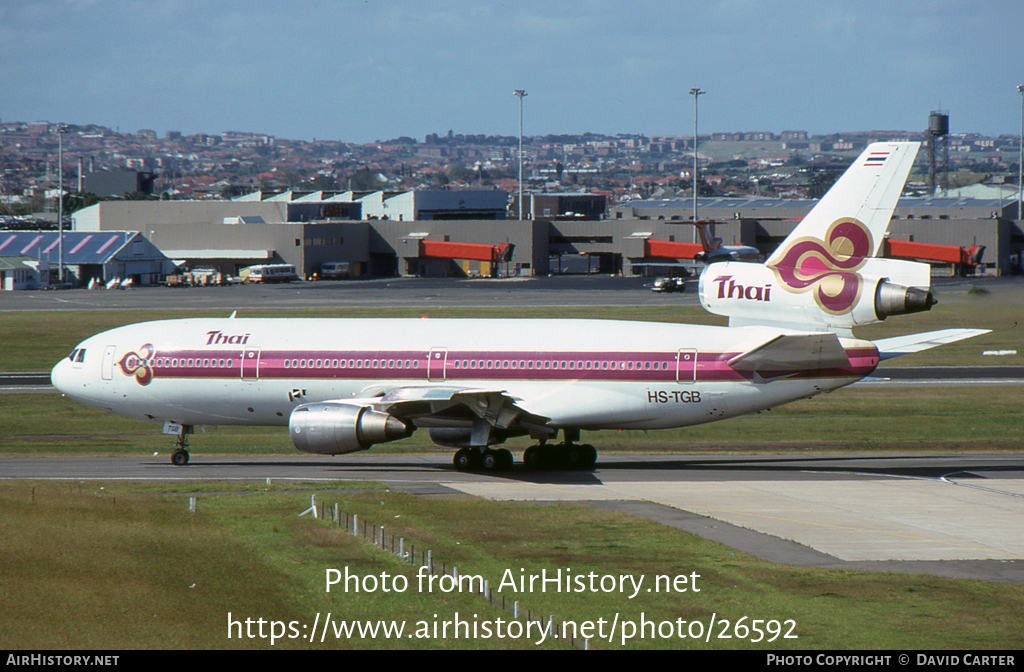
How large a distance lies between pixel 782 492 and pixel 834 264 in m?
8.11

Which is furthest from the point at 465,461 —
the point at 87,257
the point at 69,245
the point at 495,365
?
the point at 69,245

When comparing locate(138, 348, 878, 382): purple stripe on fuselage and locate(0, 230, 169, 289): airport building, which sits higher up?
locate(0, 230, 169, 289): airport building

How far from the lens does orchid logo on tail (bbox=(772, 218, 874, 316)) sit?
3772 centimetres

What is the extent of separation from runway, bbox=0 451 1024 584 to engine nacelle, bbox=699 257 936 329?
5798 mm

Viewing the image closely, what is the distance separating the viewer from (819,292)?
38250mm

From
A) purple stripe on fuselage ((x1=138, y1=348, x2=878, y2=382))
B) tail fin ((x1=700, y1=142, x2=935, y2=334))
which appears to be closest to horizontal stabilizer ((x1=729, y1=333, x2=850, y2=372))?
purple stripe on fuselage ((x1=138, y1=348, x2=878, y2=382))

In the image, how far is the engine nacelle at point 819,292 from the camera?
36.6 meters

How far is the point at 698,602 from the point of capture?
22.5 m

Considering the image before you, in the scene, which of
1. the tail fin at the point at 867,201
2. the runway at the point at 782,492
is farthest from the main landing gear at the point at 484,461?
the tail fin at the point at 867,201

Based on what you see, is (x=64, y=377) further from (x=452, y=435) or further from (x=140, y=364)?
(x=452, y=435)

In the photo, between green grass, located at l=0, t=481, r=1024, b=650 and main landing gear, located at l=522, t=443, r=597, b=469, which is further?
main landing gear, located at l=522, t=443, r=597, b=469

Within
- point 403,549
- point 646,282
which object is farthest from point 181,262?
point 403,549

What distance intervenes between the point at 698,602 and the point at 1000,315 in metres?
21.5

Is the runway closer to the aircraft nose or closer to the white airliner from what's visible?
the white airliner
